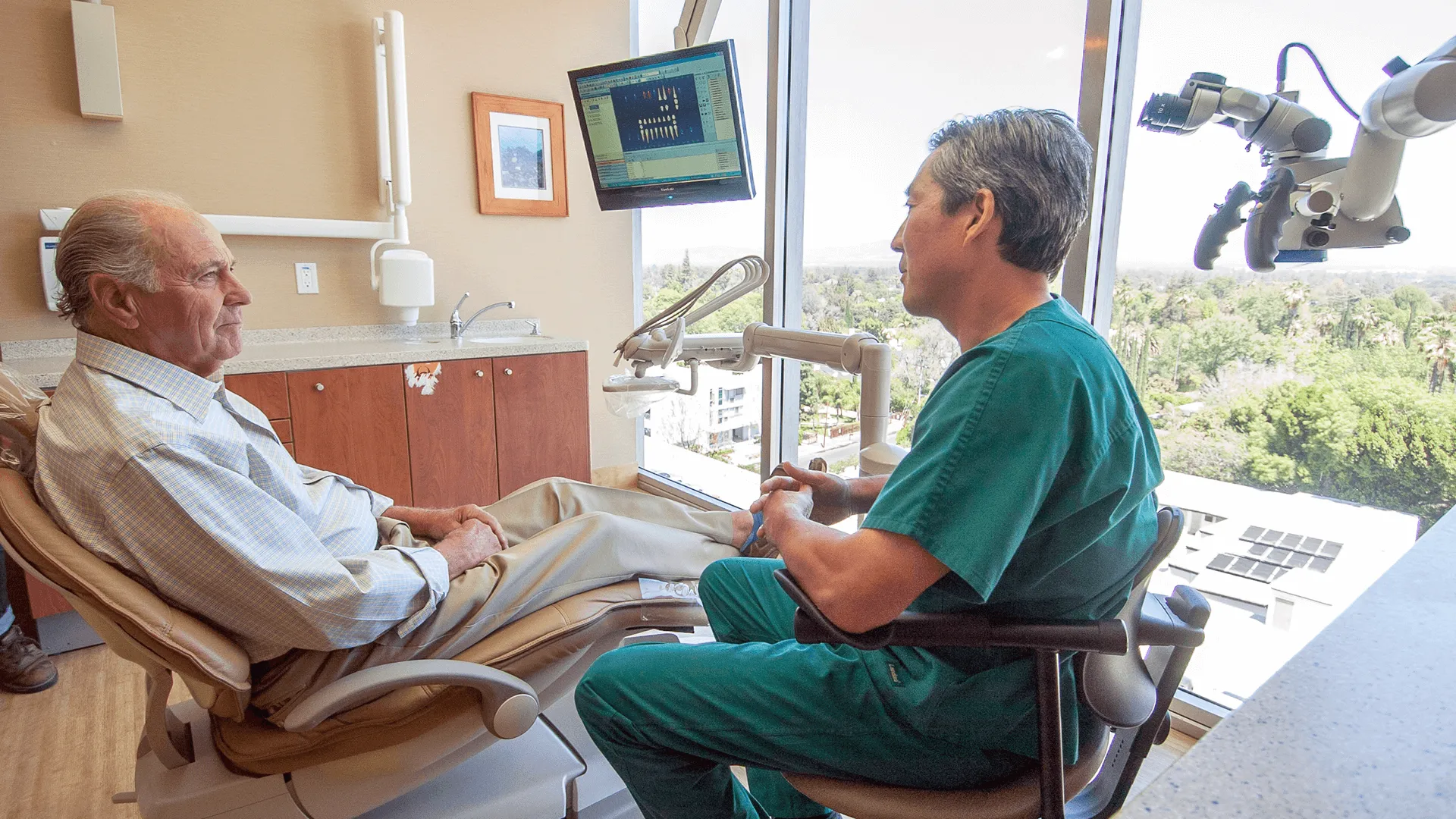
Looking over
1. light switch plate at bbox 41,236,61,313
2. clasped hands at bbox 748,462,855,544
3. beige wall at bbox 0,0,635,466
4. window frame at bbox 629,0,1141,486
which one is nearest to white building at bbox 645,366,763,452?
window frame at bbox 629,0,1141,486

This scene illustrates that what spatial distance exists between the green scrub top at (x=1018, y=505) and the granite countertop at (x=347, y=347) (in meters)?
2.38

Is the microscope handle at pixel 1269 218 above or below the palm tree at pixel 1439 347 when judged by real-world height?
above

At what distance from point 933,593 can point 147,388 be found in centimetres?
132

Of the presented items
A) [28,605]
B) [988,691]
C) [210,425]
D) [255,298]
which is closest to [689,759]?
[988,691]

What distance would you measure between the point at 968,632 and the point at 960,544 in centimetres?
13

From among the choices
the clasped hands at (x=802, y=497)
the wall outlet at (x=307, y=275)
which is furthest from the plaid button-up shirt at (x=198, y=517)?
the wall outlet at (x=307, y=275)

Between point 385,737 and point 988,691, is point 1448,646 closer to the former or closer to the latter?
point 988,691

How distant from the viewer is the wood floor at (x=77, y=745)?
179cm

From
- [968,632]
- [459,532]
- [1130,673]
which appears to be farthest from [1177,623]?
[459,532]

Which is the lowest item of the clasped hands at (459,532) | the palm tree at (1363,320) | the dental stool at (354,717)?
the dental stool at (354,717)

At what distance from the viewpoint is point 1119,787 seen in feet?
3.54

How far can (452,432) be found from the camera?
10.1ft

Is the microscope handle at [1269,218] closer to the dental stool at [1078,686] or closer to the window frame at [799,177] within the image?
the dental stool at [1078,686]

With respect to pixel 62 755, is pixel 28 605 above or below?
above
